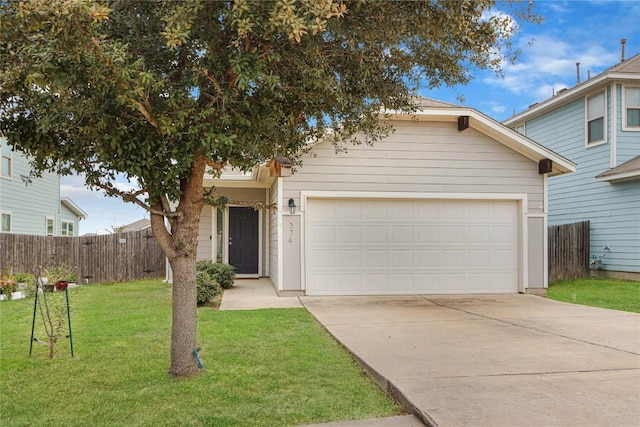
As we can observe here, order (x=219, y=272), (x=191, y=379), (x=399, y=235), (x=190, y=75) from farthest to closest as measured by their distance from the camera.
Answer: (x=219, y=272) < (x=399, y=235) < (x=191, y=379) < (x=190, y=75)

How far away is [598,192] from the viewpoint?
13.6m

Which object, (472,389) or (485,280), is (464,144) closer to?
(485,280)

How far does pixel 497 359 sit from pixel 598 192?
1085 centimetres

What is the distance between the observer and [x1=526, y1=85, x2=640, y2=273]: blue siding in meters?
12.6

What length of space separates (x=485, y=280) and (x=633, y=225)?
510 centimetres

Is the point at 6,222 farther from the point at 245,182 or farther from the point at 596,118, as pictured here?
the point at 596,118

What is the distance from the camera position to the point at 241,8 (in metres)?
3.12

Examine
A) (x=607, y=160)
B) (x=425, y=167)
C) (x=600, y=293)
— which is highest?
(x=607, y=160)

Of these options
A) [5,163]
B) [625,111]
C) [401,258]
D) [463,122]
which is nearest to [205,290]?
[401,258]

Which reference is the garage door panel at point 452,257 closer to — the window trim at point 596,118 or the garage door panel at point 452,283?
the garage door panel at point 452,283

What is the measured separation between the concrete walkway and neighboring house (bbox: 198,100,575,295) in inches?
54.5

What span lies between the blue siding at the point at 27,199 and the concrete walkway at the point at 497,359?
39.0 feet

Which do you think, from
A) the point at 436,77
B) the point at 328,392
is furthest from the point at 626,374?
the point at 436,77

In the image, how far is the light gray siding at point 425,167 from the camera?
9.84 m
